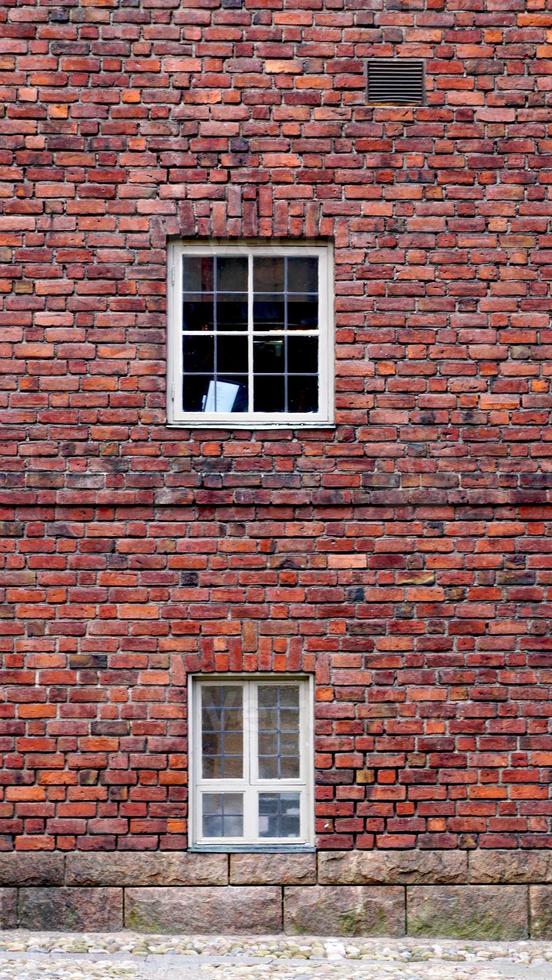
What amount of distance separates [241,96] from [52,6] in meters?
1.50

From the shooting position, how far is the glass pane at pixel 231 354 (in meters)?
9.12

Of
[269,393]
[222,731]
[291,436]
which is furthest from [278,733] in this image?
[269,393]

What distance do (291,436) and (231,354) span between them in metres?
0.75

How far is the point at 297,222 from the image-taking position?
29.5 feet

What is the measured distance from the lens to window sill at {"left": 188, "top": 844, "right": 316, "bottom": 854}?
28.8ft

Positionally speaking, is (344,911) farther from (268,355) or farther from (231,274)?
(231,274)

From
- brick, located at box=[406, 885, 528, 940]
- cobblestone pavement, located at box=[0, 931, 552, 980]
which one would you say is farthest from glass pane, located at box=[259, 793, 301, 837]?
brick, located at box=[406, 885, 528, 940]

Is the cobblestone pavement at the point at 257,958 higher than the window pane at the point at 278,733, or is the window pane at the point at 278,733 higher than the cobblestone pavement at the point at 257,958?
the window pane at the point at 278,733

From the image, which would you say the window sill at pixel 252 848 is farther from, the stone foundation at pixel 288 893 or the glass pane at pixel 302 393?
the glass pane at pixel 302 393

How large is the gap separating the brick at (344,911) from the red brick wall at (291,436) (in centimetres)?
37

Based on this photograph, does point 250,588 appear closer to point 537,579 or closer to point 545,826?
point 537,579

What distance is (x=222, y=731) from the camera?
9.00m

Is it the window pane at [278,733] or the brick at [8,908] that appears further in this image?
the window pane at [278,733]

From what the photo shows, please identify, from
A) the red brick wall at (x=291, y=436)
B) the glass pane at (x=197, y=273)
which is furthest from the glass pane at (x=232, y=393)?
the glass pane at (x=197, y=273)
